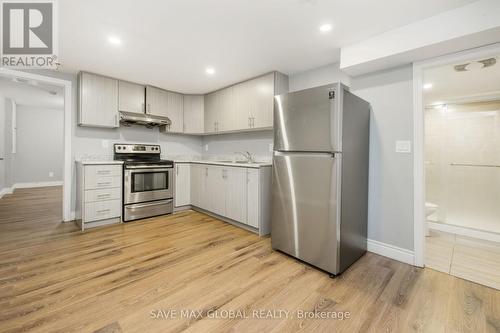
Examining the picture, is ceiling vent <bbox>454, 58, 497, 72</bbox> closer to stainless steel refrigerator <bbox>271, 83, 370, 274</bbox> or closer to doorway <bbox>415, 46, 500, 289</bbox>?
doorway <bbox>415, 46, 500, 289</bbox>

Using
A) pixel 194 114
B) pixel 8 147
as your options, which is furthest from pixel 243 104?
pixel 8 147

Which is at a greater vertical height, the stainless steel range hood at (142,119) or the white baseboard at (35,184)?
the stainless steel range hood at (142,119)

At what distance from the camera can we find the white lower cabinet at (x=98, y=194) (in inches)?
118

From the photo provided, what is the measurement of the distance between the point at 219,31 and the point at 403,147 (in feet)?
7.30

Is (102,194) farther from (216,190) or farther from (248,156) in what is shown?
(248,156)

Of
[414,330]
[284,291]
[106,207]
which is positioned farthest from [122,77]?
[414,330]

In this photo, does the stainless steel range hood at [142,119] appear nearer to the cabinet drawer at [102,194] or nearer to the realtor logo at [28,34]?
the realtor logo at [28,34]

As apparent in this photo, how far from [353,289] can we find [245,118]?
266 cm

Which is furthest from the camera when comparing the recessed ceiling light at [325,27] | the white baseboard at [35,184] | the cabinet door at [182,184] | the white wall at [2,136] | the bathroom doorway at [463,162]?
the white baseboard at [35,184]

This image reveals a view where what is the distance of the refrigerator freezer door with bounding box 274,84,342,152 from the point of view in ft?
6.18

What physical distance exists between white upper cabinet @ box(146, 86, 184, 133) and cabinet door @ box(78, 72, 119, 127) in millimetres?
533

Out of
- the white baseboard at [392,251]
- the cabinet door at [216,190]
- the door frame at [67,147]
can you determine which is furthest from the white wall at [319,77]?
the door frame at [67,147]

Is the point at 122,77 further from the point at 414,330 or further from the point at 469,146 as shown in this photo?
the point at 469,146

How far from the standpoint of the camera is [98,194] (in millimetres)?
3119
